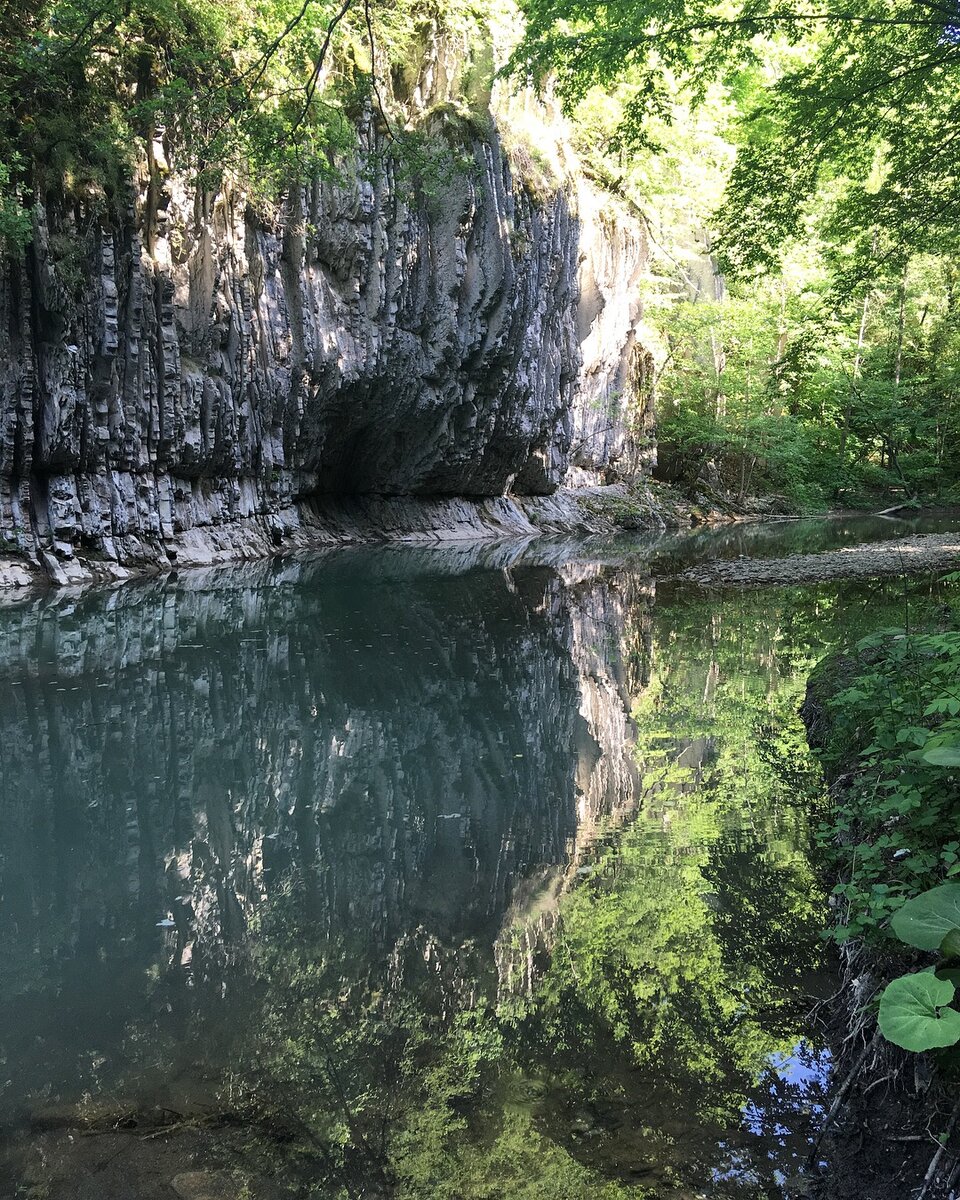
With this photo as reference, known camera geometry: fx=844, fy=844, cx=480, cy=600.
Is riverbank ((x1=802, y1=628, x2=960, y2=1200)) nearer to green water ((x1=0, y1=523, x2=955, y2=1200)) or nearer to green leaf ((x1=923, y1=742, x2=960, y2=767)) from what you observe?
green water ((x1=0, y1=523, x2=955, y2=1200))

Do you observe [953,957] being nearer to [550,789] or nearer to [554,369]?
[550,789]

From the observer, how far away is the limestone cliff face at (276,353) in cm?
1485

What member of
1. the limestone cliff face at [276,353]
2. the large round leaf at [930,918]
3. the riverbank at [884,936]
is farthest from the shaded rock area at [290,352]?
the large round leaf at [930,918]

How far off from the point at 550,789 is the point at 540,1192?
11.5 ft

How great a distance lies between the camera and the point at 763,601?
42.9ft

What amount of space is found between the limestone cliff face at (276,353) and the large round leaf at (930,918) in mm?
11351

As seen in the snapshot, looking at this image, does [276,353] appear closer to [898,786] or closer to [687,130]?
[898,786]

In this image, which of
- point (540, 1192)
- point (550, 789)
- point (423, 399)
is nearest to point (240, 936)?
point (540, 1192)

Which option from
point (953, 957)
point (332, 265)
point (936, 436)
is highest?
point (332, 265)

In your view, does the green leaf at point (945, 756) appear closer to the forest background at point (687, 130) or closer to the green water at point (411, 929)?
the green water at point (411, 929)

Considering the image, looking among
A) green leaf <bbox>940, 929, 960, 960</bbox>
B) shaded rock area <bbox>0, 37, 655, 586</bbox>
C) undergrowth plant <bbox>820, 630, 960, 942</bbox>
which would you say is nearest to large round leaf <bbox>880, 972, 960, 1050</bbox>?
green leaf <bbox>940, 929, 960, 960</bbox>

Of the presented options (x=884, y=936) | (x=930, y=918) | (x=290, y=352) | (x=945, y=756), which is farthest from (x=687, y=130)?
(x=930, y=918)

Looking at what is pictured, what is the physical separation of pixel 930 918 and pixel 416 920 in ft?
8.25

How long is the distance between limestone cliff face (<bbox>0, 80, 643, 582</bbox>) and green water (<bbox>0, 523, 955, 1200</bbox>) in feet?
25.4
